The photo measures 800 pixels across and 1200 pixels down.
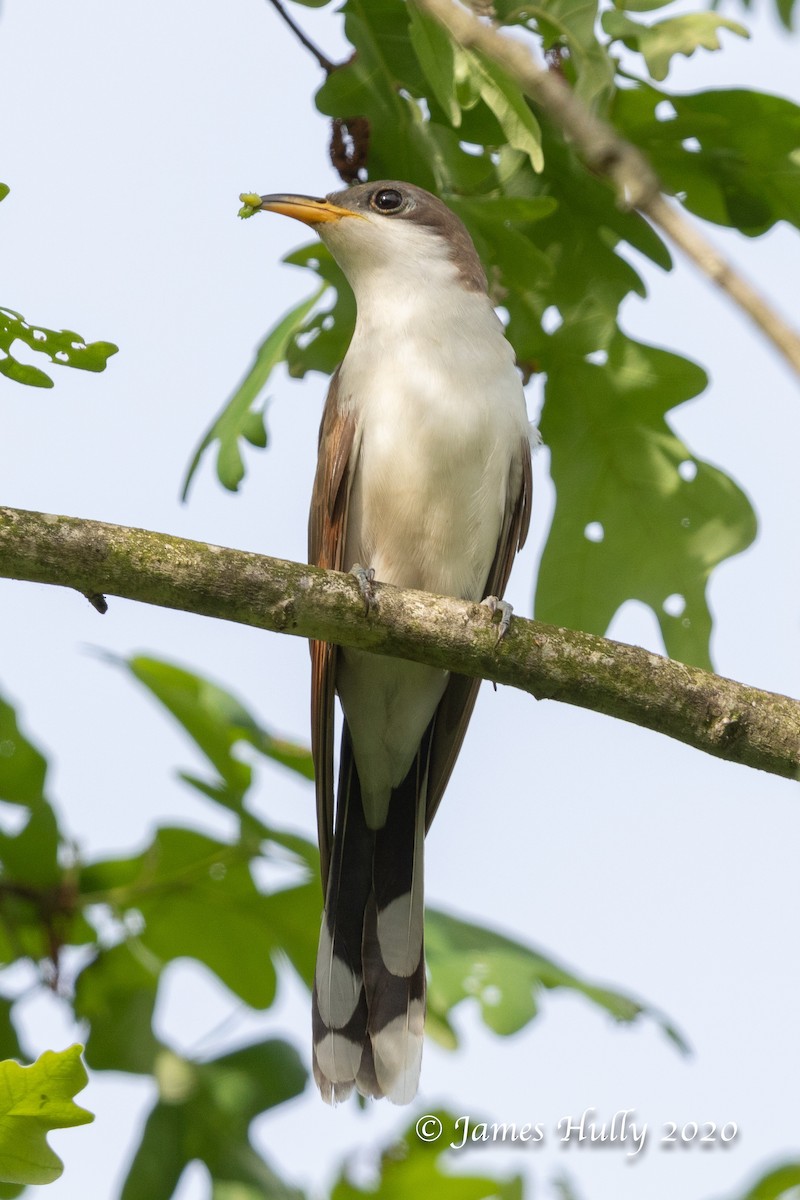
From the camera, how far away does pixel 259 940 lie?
4715 mm

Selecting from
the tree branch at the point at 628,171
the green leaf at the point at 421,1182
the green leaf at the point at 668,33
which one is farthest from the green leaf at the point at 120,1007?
the tree branch at the point at 628,171

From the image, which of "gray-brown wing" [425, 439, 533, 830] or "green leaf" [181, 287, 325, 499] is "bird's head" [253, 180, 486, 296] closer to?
"green leaf" [181, 287, 325, 499]

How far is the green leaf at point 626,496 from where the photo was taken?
4402 mm

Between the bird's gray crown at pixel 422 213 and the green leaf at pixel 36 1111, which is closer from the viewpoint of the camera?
the green leaf at pixel 36 1111

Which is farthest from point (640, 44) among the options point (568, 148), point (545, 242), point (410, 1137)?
point (410, 1137)

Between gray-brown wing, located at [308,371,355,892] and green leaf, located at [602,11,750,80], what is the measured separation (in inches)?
61.2

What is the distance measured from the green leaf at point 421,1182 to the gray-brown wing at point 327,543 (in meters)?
0.91

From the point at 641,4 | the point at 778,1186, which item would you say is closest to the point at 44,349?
the point at 641,4

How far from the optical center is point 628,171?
3.99 ft

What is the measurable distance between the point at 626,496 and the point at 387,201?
1511mm

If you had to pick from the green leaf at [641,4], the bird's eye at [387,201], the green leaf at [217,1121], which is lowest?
the green leaf at [217,1121]

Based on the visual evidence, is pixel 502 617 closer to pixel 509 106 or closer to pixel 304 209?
pixel 509 106

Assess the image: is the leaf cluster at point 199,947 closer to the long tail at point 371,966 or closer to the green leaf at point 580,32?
the long tail at point 371,966

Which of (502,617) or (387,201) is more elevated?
(387,201)
